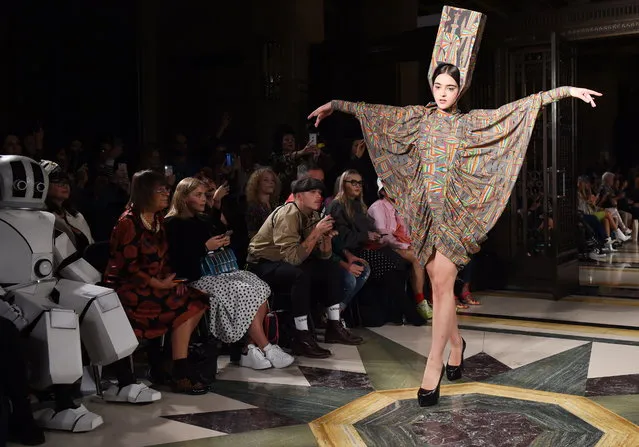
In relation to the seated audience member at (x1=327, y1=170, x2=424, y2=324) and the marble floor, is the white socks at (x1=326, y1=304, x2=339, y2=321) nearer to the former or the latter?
the marble floor

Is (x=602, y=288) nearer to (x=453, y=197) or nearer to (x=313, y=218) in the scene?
(x=313, y=218)

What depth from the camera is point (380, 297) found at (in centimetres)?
535

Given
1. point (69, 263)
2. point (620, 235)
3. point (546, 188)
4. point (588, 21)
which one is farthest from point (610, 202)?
point (69, 263)

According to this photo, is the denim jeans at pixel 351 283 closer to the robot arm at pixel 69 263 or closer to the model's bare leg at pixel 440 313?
the model's bare leg at pixel 440 313

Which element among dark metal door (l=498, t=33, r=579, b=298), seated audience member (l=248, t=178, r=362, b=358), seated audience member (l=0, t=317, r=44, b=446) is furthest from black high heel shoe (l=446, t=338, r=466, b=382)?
dark metal door (l=498, t=33, r=579, b=298)

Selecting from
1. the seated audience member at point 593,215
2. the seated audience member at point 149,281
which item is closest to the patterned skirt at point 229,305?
the seated audience member at point 149,281

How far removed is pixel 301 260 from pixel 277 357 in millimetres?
621

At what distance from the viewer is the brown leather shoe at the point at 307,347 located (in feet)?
14.5

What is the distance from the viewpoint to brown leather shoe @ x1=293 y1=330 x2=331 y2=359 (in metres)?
4.43

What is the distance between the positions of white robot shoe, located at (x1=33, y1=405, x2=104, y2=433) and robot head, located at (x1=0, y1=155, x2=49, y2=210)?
86 cm

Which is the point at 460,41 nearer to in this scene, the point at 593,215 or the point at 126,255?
the point at 126,255

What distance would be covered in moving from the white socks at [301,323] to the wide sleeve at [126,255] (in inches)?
43.0

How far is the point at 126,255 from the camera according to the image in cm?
369

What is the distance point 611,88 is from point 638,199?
15.9 ft
